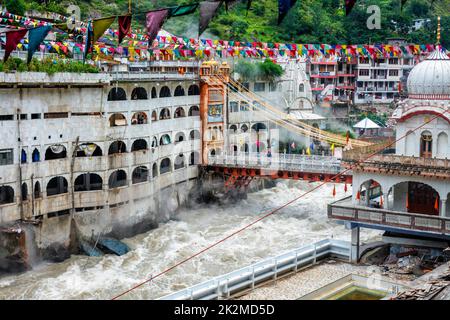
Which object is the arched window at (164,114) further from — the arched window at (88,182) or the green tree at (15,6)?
the green tree at (15,6)

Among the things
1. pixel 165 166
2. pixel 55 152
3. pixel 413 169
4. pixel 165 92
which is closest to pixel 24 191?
pixel 55 152

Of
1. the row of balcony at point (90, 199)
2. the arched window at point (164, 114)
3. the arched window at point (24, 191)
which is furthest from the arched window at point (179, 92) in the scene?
the arched window at point (24, 191)

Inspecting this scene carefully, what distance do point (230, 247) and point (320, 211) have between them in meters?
9.77

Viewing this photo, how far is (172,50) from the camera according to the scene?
57156 millimetres

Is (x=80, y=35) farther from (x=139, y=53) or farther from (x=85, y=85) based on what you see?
(x=85, y=85)

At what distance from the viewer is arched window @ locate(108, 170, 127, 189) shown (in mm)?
39719

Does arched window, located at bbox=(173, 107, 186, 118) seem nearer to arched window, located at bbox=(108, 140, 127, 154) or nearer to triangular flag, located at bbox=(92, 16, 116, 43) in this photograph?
arched window, located at bbox=(108, 140, 127, 154)

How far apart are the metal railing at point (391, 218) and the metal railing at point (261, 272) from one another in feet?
4.32

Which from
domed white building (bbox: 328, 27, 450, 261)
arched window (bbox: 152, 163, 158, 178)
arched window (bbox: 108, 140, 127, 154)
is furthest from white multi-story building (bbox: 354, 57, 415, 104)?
domed white building (bbox: 328, 27, 450, 261)

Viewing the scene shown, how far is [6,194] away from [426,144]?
66.5ft

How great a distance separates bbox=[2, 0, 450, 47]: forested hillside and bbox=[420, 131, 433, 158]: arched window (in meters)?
52.7

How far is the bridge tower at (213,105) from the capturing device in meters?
47.9

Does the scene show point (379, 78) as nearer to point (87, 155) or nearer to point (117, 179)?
point (117, 179)

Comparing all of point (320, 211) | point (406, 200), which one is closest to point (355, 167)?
point (406, 200)
